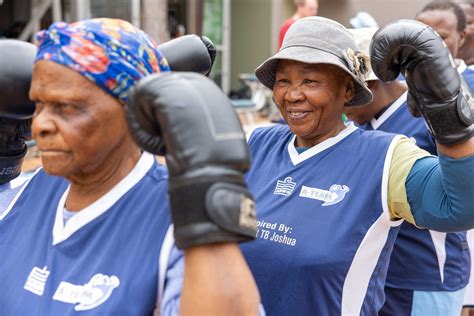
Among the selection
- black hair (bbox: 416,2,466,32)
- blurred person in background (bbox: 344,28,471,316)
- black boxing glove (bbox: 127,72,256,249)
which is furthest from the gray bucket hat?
black hair (bbox: 416,2,466,32)

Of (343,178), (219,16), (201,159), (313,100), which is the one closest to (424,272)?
(343,178)

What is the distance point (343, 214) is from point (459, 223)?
1.15 feet

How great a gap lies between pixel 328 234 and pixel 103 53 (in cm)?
97

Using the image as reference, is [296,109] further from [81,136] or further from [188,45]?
[81,136]

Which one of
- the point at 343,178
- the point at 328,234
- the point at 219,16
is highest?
the point at 343,178

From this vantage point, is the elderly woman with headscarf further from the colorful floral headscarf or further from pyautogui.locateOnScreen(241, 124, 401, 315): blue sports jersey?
pyautogui.locateOnScreen(241, 124, 401, 315): blue sports jersey

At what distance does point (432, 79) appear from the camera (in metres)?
1.87

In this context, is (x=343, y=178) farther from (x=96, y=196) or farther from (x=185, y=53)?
(x=96, y=196)

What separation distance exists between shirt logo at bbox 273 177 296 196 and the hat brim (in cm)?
42

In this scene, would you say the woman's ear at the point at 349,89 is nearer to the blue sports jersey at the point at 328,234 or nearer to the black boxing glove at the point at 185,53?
the blue sports jersey at the point at 328,234

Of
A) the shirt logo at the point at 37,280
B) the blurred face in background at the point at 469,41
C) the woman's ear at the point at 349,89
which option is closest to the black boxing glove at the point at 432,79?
the woman's ear at the point at 349,89

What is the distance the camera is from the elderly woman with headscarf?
140cm

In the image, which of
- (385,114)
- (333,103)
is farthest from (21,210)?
(385,114)

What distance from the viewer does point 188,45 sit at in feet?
6.86
